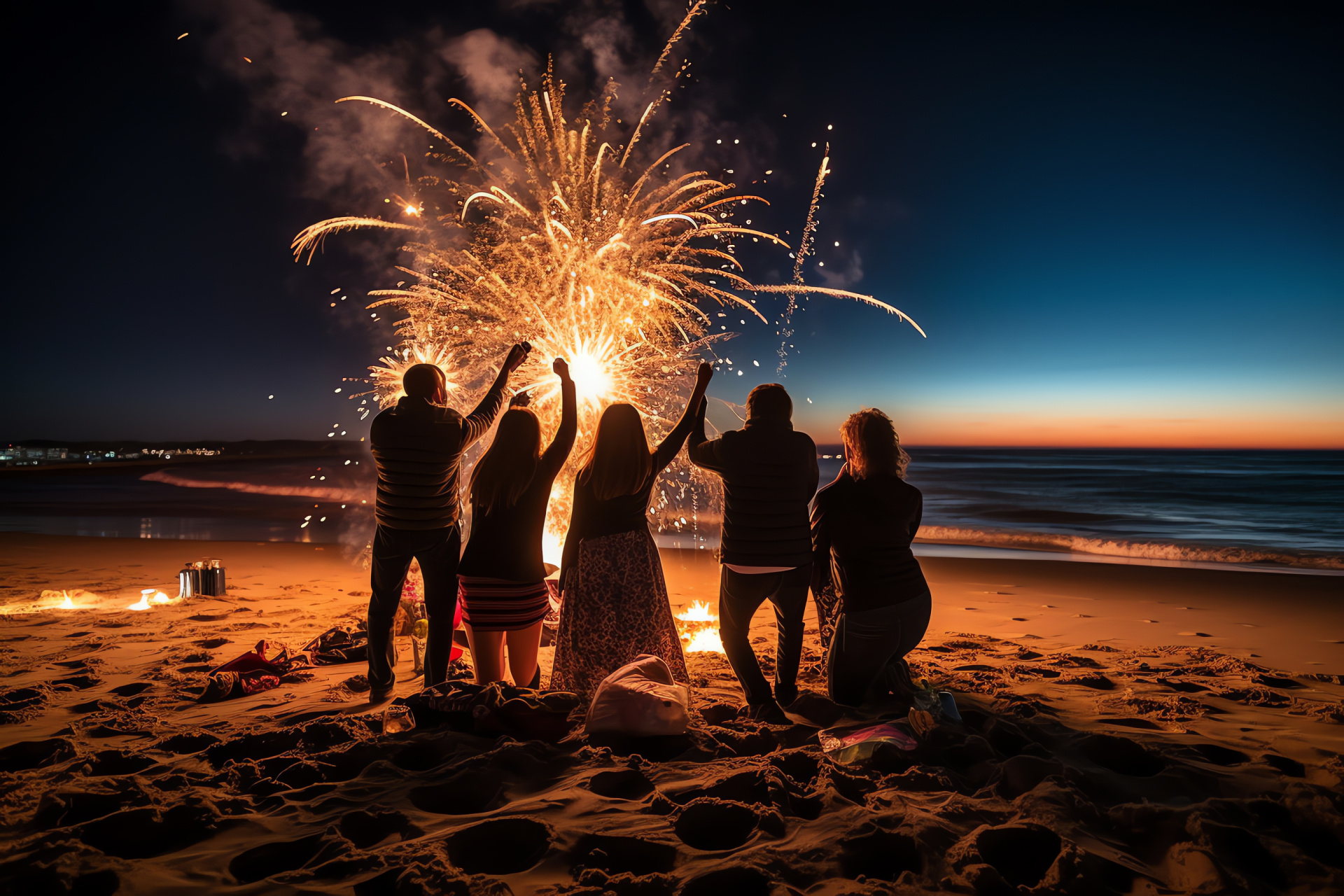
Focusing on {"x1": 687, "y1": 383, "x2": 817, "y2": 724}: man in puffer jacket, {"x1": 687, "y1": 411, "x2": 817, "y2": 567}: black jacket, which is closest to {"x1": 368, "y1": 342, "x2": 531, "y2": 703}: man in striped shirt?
{"x1": 687, "y1": 383, "x2": 817, "y2": 724}: man in puffer jacket

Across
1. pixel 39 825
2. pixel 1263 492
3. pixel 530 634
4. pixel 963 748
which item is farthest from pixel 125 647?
pixel 1263 492

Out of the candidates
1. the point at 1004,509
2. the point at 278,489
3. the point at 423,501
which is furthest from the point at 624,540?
the point at 278,489

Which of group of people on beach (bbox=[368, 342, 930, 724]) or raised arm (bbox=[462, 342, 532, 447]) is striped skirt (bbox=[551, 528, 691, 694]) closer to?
group of people on beach (bbox=[368, 342, 930, 724])

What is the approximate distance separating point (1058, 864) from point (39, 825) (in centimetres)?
383

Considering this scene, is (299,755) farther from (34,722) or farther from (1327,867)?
(1327,867)

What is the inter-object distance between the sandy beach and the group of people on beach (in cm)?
49

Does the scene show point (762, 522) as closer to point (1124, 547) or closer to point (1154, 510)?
point (1124, 547)

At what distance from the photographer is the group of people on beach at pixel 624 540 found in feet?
11.9

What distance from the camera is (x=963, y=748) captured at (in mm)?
3227

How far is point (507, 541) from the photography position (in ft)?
11.9

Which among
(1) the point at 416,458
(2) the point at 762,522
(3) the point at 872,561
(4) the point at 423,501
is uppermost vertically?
(1) the point at 416,458

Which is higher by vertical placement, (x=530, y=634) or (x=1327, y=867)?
(x=530, y=634)

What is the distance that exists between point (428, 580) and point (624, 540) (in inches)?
47.5

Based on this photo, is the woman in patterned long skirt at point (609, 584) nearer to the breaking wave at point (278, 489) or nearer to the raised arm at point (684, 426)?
the raised arm at point (684, 426)
